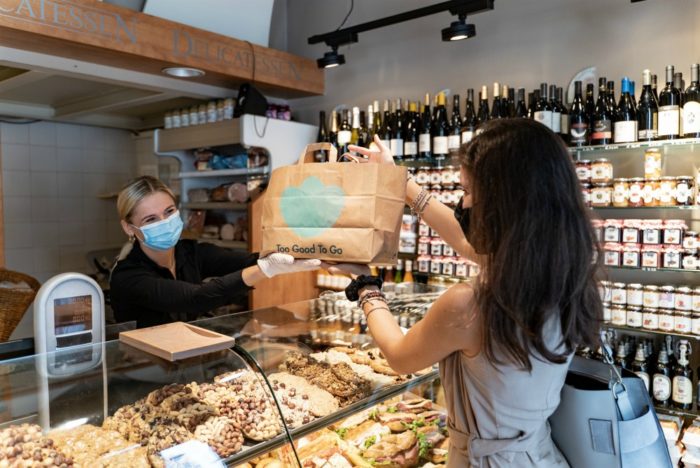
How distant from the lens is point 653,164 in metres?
3.03

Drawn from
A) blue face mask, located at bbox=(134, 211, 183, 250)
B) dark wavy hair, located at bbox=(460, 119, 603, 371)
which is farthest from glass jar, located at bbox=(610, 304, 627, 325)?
blue face mask, located at bbox=(134, 211, 183, 250)

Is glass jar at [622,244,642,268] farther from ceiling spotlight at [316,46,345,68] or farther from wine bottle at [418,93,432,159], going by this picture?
ceiling spotlight at [316,46,345,68]

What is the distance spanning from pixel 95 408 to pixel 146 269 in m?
1.01

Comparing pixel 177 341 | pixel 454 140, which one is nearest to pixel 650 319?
pixel 454 140

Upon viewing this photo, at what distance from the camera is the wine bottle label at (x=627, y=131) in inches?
119

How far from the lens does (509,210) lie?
3.65ft

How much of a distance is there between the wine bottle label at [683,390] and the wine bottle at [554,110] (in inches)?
61.5

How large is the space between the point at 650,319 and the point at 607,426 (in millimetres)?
1964

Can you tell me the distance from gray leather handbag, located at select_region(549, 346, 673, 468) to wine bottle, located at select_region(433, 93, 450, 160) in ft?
8.25

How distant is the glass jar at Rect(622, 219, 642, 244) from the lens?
307cm

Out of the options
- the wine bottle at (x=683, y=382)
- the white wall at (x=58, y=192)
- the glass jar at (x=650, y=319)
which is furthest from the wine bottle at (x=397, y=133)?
the white wall at (x=58, y=192)

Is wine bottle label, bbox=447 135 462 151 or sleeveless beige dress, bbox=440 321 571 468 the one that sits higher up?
wine bottle label, bbox=447 135 462 151

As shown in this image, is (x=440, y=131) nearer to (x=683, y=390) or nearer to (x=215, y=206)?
(x=215, y=206)

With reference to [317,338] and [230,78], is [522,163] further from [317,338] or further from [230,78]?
[230,78]
